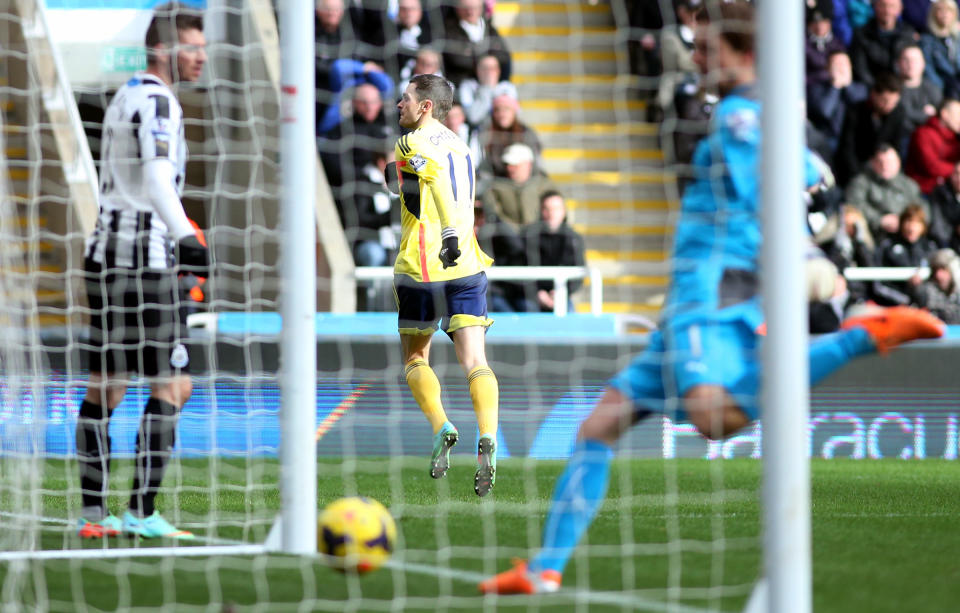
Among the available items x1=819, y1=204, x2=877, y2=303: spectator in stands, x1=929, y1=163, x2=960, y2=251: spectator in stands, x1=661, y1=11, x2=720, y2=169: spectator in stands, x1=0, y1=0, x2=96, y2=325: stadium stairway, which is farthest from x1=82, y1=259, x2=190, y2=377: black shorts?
x1=929, y1=163, x2=960, y2=251: spectator in stands

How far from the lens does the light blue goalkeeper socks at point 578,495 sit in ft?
13.3

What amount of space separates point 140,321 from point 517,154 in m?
4.98

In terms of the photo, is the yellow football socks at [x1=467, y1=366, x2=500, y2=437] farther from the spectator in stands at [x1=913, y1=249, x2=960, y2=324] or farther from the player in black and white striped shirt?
the spectator in stands at [x1=913, y1=249, x2=960, y2=324]

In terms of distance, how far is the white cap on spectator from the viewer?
32.3ft

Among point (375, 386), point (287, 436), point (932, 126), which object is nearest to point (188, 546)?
point (287, 436)

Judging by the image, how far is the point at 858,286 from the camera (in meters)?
11.1

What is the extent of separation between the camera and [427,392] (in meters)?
6.80

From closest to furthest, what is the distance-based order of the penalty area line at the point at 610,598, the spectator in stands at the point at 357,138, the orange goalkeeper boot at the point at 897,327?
the orange goalkeeper boot at the point at 897,327
the penalty area line at the point at 610,598
the spectator in stands at the point at 357,138

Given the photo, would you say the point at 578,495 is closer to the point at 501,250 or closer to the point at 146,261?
the point at 146,261

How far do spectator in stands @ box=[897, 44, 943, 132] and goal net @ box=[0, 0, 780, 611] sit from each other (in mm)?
2053

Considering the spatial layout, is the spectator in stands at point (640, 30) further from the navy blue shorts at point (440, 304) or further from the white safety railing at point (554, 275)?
the navy blue shorts at point (440, 304)

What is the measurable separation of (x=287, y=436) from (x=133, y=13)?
6.92 metres

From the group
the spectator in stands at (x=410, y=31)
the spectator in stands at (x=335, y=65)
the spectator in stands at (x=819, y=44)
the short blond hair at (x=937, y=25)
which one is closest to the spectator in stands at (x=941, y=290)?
the spectator in stands at (x=819, y=44)

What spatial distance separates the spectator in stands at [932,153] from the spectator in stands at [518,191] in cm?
373
